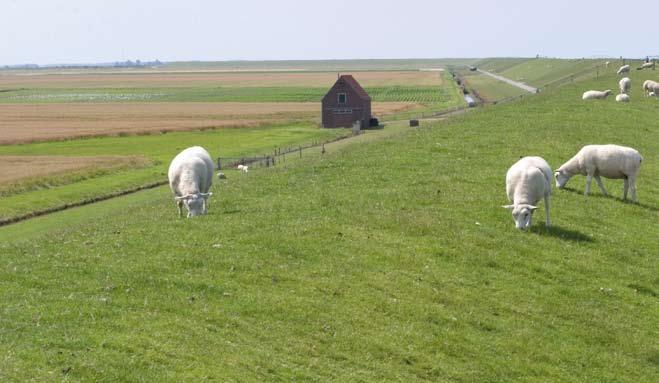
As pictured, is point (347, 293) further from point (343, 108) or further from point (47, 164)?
point (343, 108)

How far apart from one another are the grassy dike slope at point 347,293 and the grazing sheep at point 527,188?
620 millimetres

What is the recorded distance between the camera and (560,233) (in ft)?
83.8

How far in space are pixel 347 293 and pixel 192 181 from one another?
37.4 feet

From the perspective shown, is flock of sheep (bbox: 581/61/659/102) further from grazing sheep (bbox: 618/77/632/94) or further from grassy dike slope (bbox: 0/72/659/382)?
grassy dike slope (bbox: 0/72/659/382)

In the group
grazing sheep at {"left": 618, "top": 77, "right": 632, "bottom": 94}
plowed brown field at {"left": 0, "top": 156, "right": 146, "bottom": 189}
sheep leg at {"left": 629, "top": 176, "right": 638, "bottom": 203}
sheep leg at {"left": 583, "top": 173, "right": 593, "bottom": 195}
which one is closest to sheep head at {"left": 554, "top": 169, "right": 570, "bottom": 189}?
sheep leg at {"left": 583, "top": 173, "right": 593, "bottom": 195}

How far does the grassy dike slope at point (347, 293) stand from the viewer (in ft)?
49.1

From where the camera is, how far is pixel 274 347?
15.9m

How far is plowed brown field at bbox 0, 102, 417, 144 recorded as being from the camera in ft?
373

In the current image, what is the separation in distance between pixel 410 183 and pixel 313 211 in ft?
21.7

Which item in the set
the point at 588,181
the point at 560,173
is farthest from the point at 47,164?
the point at 588,181

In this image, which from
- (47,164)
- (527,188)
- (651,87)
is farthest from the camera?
(47,164)

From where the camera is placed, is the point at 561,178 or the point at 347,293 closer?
the point at 347,293

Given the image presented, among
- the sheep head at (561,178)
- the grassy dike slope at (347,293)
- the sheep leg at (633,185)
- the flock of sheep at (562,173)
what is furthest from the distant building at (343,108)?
the sheep leg at (633,185)

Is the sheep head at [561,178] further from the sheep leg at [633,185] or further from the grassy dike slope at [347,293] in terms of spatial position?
the sheep leg at [633,185]
